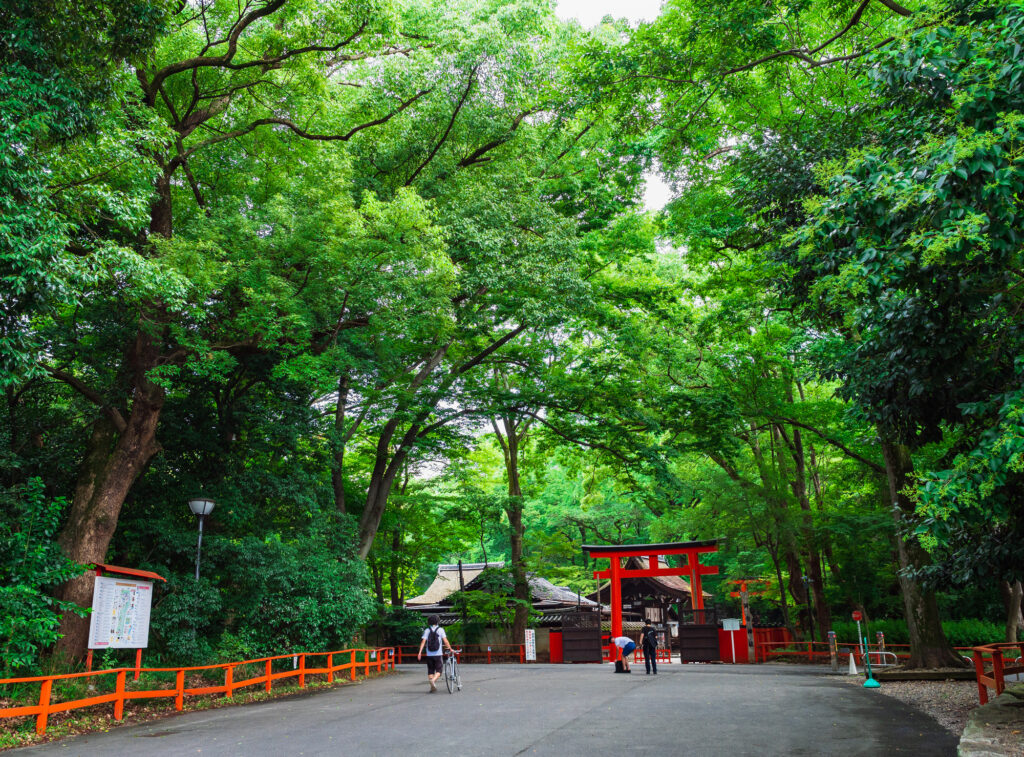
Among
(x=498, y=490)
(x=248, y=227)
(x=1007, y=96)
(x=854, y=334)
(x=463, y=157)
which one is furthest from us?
(x=498, y=490)

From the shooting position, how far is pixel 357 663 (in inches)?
→ 618

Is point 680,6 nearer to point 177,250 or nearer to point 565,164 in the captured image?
point 565,164

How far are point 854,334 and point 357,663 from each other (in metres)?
12.6

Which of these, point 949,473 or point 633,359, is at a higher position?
point 633,359

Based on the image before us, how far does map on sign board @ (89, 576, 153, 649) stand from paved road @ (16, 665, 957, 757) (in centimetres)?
161

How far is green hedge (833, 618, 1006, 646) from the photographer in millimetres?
21094

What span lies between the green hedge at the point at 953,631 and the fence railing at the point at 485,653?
1166 centimetres

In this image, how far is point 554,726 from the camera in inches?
301

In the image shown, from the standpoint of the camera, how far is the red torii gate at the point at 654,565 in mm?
22828

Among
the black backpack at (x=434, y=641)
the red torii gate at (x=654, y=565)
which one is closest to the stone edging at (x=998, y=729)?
the black backpack at (x=434, y=641)

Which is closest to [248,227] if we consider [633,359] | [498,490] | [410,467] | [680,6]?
[680,6]

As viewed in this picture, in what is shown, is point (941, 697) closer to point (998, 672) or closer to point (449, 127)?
point (998, 672)

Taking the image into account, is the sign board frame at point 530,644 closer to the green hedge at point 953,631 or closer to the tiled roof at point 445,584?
the tiled roof at point 445,584

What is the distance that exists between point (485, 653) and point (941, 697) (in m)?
20.4
